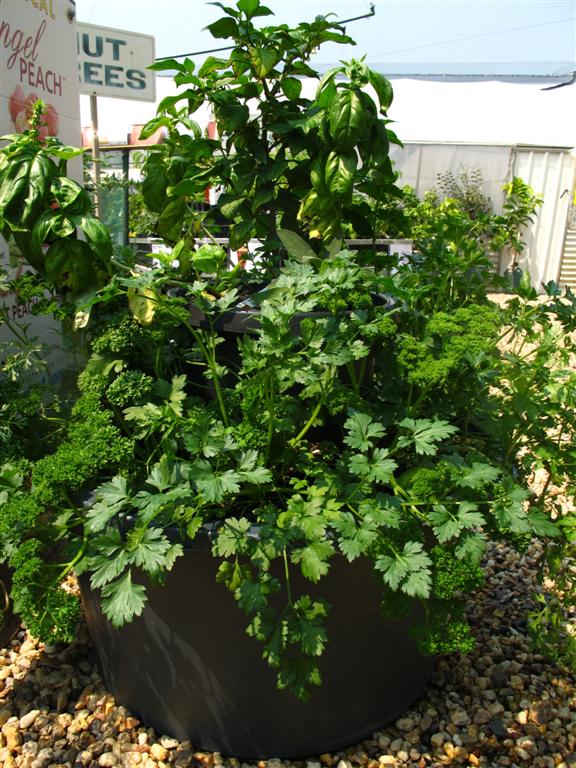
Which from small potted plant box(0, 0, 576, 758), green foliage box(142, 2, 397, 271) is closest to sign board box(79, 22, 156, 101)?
green foliage box(142, 2, 397, 271)

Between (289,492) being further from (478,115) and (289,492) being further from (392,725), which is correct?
(478,115)

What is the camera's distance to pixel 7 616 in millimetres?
1790

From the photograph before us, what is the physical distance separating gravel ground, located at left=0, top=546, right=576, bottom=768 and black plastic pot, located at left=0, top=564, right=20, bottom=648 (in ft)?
0.24

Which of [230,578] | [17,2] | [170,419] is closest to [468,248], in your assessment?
[170,419]

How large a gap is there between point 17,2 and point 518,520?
218 centimetres

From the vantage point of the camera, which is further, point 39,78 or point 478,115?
point 478,115

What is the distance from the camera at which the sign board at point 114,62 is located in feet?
12.3

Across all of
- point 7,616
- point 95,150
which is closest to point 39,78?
point 95,150

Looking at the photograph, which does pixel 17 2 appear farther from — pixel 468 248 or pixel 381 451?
pixel 381 451

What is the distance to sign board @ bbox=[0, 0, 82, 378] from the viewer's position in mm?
2148

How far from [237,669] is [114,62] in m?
3.55

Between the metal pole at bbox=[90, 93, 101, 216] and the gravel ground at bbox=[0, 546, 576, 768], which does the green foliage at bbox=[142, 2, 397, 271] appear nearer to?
Result: the gravel ground at bbox=[0, 546, 576, 768]

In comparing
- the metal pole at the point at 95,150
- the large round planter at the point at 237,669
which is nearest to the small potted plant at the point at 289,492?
the large round planter at the point at 237,669

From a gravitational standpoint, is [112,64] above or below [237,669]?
above
